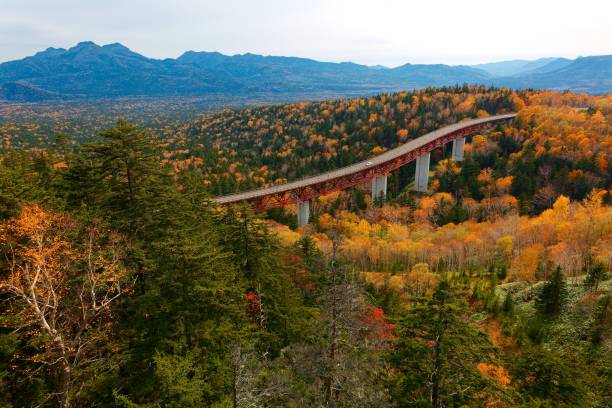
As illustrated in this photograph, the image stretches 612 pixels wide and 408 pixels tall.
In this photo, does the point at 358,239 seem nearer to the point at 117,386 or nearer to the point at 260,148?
the point at 117,386

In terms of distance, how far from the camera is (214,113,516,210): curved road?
6656 centimetres

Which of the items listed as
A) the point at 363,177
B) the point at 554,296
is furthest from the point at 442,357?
the point at 363,177

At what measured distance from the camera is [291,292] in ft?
96.8

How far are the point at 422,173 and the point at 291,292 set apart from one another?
8577 cm

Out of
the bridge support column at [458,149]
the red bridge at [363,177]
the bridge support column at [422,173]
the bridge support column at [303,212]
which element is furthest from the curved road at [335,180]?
the bridge support column at [303,212]

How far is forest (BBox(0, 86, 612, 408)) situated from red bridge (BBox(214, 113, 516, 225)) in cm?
719

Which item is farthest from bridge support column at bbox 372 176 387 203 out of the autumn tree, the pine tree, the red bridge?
the autumn tree

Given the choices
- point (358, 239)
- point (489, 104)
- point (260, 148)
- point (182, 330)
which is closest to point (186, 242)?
point (182, 330)

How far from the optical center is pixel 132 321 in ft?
56.5

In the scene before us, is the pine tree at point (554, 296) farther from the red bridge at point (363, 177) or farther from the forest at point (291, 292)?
the red bridge at point (363, 177)

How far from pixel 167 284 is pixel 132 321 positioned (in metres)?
2.66

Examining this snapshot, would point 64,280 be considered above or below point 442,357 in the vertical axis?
above

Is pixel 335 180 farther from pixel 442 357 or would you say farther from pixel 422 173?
pixel 442 357

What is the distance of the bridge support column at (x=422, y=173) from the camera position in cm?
10469
